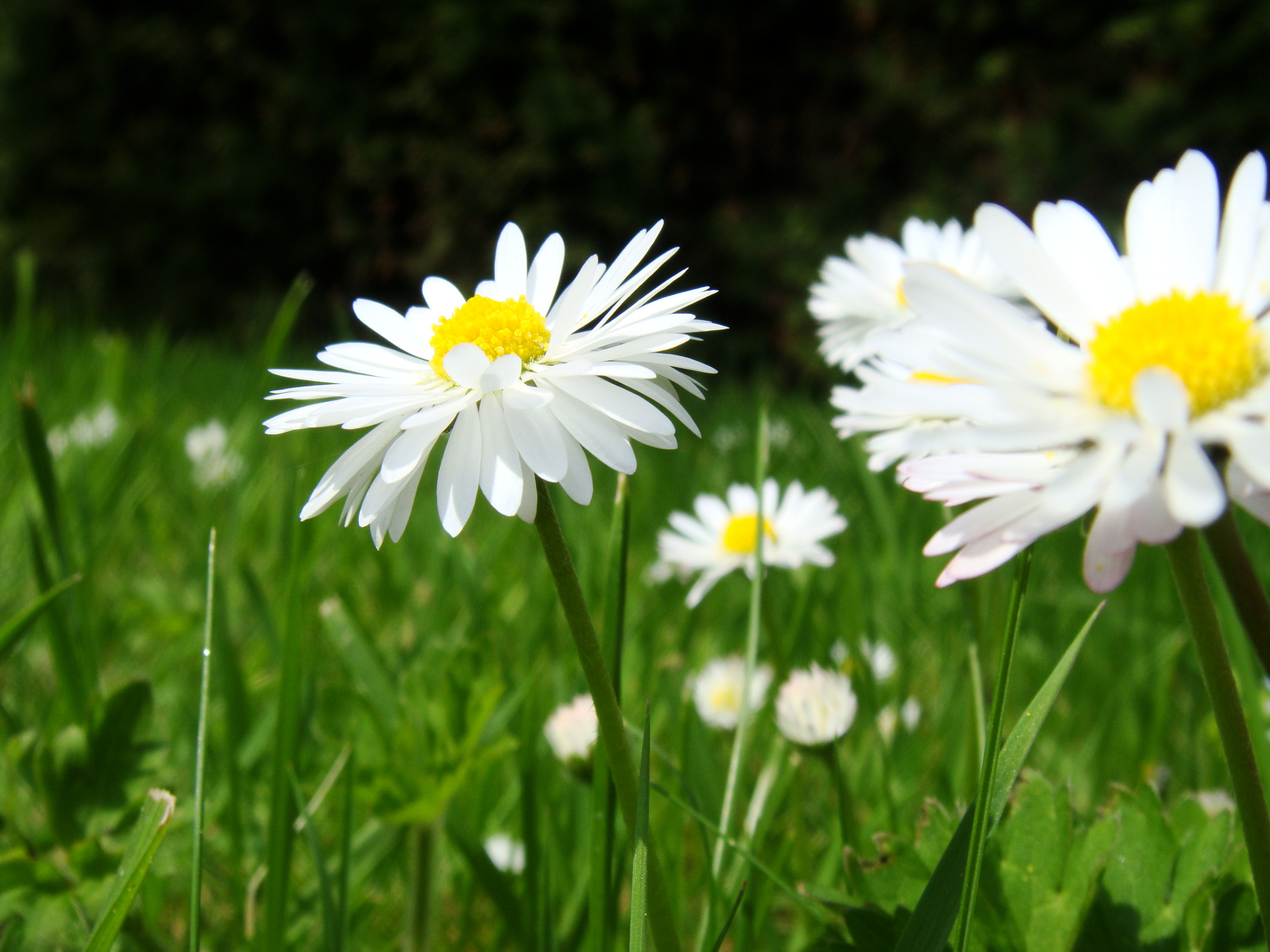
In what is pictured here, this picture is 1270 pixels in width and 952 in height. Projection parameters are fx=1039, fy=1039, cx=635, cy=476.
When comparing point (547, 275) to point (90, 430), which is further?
point (90, 430)

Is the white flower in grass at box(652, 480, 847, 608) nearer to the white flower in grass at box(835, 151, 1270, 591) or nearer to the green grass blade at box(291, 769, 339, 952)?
the green grass blade at box(291, 769, 339, 952)

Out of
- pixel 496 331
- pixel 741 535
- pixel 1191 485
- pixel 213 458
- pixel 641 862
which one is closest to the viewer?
pixel 1191 485

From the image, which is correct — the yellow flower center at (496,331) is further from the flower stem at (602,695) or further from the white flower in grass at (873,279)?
the white flower in grass at (873,279)

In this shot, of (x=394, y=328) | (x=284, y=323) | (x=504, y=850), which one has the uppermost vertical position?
(x=284, y=323)

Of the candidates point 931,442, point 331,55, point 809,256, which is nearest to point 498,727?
point 931,442

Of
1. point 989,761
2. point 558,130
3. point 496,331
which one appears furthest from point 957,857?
point 558,130

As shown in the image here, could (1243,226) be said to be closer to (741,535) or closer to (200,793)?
(200,793)

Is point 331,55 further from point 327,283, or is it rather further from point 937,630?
point 937,630
